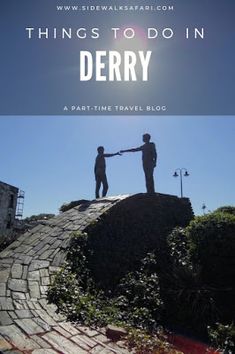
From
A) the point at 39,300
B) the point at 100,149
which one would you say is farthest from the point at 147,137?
the point at 39,300

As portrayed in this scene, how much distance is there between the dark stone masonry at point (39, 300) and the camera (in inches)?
156

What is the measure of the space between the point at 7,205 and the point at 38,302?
1335 inches

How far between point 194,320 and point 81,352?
10.8ft

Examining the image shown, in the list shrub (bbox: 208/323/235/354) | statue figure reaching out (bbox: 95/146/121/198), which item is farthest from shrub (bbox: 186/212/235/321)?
statue figure reaching out (bbox: 95/146/121/198)

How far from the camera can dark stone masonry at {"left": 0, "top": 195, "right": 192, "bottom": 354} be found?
395cm

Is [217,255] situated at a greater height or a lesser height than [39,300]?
greater

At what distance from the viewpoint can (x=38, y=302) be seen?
516 centimetres

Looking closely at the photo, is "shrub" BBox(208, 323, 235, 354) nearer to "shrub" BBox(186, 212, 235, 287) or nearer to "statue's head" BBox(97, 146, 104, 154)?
"shrub" BBox(186, 212, 235, 287)

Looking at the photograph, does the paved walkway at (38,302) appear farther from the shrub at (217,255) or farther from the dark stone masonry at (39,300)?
the shrub at (217,255)

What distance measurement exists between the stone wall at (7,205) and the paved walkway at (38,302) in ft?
Answer: 95.3

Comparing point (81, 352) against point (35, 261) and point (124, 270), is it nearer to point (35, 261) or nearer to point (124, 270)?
point (35, 261)

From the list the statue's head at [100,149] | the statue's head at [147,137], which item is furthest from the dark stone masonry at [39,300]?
the statue's head at [100,149]

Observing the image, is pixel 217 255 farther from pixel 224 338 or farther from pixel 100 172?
pixel 100 172

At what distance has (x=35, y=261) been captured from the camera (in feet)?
22.7
